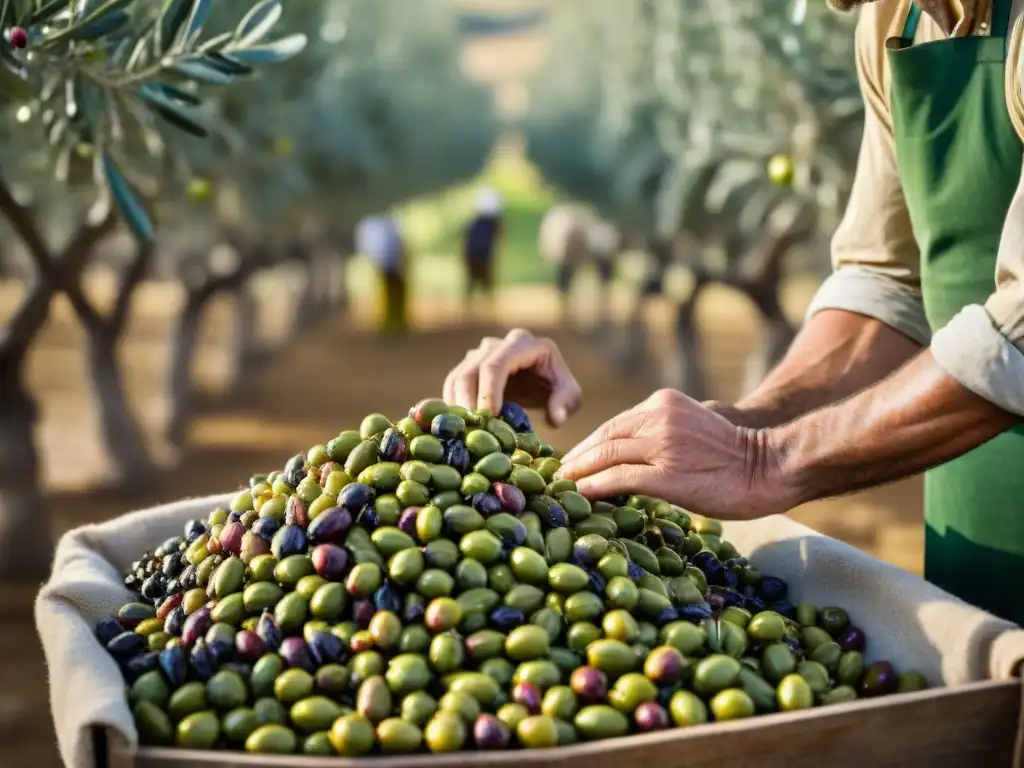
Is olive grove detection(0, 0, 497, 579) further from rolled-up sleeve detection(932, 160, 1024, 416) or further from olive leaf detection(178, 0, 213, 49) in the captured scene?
rolled-up sleeve detection(932, 160, 1024, 416)

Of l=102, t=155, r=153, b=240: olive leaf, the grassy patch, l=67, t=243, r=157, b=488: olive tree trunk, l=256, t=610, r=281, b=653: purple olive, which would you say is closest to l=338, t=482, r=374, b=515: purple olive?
l=256, t=610, r=281, b=653: purple olive

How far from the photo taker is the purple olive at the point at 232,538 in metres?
2.01

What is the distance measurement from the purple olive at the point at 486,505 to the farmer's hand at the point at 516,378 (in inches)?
20.4

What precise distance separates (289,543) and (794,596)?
1013mm

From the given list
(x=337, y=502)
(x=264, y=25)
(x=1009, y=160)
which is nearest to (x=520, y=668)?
(x=337, y=502)

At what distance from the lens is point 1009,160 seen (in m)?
2.17

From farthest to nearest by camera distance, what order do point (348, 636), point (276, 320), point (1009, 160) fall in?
point (276, 320), point (1009, 160), point (348, 636)

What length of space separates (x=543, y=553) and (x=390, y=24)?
2222 cm

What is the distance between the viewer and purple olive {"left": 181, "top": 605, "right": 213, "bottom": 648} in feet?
6.02

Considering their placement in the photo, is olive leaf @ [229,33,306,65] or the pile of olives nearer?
the pile of olives

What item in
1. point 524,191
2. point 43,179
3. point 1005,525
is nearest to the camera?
point 1005,525

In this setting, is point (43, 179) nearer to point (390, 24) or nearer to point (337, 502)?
point (337, 502)

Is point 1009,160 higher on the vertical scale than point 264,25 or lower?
lower

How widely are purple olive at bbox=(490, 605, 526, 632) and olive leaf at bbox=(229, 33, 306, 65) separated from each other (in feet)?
5.63
